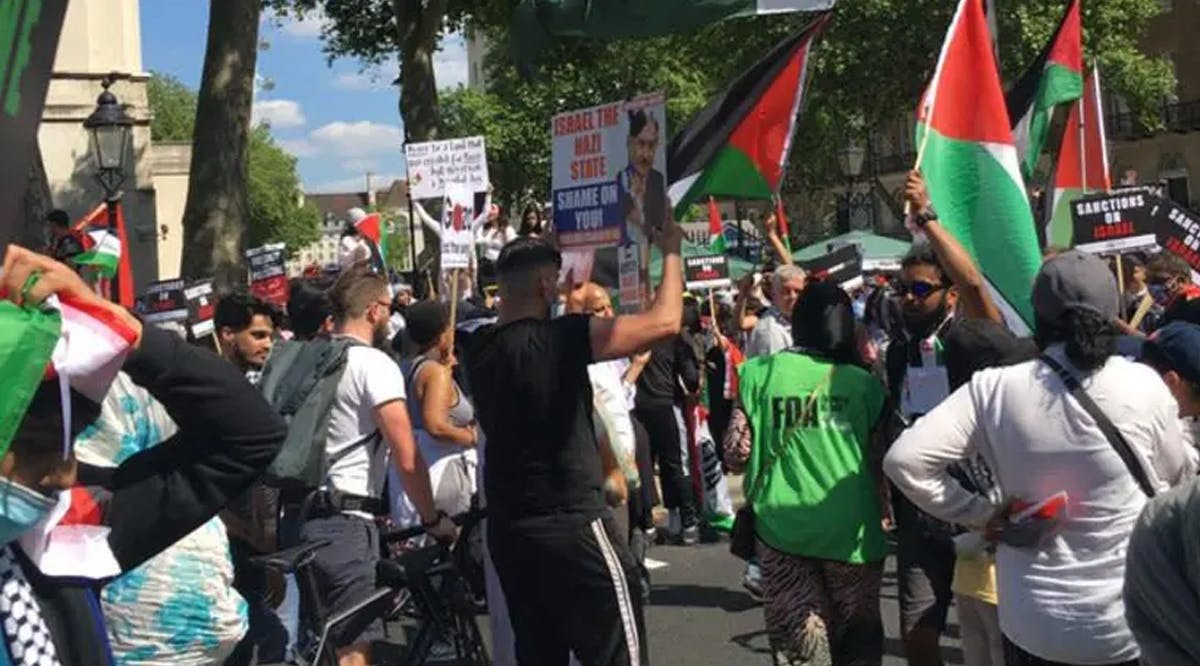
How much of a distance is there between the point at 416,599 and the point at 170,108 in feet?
259

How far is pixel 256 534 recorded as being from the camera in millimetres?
5754

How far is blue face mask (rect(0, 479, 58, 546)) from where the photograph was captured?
2.15 m

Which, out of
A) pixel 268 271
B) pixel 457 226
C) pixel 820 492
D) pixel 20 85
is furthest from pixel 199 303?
pixel 20 85

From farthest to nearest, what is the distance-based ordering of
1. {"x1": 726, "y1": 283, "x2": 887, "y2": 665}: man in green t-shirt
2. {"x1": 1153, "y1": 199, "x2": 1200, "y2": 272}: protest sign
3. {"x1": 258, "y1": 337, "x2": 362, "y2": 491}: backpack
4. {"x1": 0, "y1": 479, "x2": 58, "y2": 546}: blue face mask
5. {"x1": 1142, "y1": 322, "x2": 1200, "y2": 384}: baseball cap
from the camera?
{"x1": 1153, "y1": 199, "x2": 1200, "y2": 272}: protest sign
{"x1": 258, "y1": 337, "x2": 362, "y2": 491}: backpack
{"x1": 726, "y1": 283, "x2": 887, "y2": 665}: man in green t-shirt
{"x1": 1142, "y1": 322, "x2": 1200, "y2": 384}: baseball cap
{"x1": 0, "y1": 479, "x2": 58, "y2": 546}: blue face mask

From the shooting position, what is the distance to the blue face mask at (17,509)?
2.15 metres

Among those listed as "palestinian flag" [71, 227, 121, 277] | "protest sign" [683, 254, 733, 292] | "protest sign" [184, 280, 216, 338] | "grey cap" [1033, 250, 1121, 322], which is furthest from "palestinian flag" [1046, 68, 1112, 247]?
"protest sign" [683, 254, 733, 292]

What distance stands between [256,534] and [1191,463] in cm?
341

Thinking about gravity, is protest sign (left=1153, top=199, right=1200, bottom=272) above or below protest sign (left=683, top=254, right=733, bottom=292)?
above

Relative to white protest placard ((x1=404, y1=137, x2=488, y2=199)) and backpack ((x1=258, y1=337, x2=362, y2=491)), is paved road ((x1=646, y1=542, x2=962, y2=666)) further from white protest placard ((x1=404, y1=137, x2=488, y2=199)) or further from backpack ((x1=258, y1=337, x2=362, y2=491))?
white protest placard ((x1=404, y1=137, x2=488, y2=199))

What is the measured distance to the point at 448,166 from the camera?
1044 centimetres

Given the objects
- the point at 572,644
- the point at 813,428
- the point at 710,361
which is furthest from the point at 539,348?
the point at 710,361

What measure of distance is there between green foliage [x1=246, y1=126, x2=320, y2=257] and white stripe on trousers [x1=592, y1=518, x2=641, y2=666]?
2871 inches

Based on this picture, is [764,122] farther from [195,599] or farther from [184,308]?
[184,308]

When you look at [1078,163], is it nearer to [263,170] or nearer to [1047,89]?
[1047,89]
